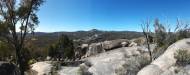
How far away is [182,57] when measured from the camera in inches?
417

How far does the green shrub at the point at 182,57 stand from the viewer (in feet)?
34.5

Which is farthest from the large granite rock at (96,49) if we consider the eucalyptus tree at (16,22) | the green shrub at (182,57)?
the green shrub at (182,57)

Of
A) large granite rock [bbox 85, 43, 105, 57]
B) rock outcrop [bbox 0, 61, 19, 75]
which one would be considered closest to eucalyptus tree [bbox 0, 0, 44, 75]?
rock outcrop [bbox 0, 61, 19, 75]

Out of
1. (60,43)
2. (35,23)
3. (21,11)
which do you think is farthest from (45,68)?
(60,43)

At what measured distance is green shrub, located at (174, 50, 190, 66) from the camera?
10.5 m

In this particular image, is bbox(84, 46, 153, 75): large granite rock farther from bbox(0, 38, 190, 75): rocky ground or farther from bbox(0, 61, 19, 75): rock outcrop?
bbox(0, 61, 19, 75): rock outcrop

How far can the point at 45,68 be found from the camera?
29875 millimetres

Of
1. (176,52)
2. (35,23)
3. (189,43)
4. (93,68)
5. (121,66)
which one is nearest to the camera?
(176,52)

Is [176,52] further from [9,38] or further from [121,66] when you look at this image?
[9,38]

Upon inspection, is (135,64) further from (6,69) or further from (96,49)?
(96,49)

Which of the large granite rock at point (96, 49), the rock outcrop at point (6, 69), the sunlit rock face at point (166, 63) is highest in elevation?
the sunlit rock face at point (166, 63)

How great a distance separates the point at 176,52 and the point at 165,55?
0.65 meters

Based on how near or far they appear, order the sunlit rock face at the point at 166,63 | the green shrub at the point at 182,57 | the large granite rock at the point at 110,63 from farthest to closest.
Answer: the large granite rock at the point at 110,63 → the sunlit rock face at the point at 166,63 → the green shrub at the point at 182,57

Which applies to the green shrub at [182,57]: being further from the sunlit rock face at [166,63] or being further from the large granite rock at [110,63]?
the large granite rock at [110,63]
